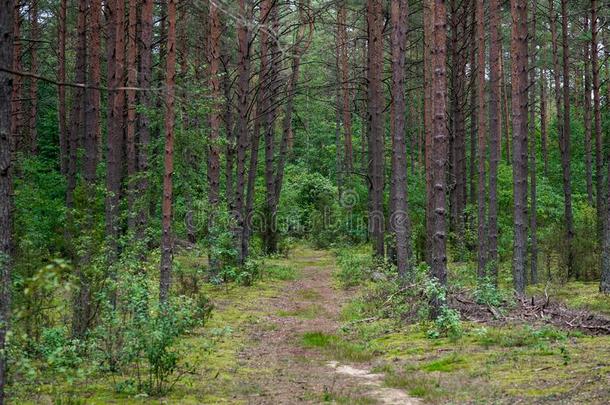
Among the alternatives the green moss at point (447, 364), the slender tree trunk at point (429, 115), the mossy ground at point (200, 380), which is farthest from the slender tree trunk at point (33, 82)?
the green moss at point (447, 364)

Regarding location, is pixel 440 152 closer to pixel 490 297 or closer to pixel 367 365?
pixel 490 297

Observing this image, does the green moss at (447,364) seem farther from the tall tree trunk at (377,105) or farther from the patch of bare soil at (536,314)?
the tall tree trunk at (377,105)

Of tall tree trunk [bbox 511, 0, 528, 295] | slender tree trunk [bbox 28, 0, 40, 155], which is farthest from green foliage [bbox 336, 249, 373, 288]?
slender tree trunk [bbox 28, 0, 40, 155]

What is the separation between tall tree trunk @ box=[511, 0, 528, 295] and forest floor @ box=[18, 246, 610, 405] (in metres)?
4.19

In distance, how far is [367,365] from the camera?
935cm

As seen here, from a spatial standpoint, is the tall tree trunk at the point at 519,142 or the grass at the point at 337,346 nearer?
the grass at the point at 337,346

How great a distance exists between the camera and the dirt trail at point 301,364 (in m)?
7.36

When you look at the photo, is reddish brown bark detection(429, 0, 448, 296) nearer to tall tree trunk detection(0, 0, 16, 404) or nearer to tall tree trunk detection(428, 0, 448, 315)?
tall tree trunk detection(428, 0, 448, 315)

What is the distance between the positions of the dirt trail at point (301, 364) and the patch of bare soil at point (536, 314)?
2.67 metres

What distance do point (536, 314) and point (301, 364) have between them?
15.5 ft

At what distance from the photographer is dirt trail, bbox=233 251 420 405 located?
24.1 ft

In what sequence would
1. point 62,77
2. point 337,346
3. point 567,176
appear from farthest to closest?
point 62,77, point 567,176, point 337,346

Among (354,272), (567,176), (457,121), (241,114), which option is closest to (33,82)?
(241,114)

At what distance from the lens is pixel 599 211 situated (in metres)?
23.6
